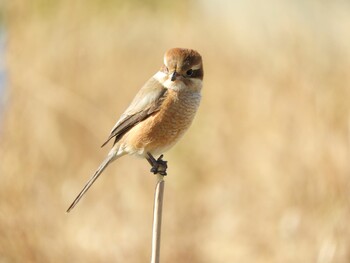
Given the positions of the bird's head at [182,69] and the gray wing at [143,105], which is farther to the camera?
the gray wing at [143,105]

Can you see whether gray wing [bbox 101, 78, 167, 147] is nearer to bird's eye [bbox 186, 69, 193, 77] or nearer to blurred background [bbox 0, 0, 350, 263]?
bird's eye [bbox 186, 69, 193, 77]

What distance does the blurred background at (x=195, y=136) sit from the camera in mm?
4668

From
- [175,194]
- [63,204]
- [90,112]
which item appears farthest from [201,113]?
[63,204]

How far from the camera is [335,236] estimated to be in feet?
15.3

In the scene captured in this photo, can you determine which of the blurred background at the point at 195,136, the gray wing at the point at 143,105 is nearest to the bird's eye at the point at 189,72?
the gray wing at the point at 143,105

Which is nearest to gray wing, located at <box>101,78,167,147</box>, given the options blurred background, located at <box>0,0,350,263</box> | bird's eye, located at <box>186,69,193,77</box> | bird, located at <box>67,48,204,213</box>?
bird, located at <box>67,48,204,213</box>

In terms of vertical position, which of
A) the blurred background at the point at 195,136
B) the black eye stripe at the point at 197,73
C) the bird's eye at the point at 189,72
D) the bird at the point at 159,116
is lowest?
the bird at the point at 159,116

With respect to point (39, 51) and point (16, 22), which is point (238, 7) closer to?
point (39, 51)

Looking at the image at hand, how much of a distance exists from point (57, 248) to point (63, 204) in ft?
4.71

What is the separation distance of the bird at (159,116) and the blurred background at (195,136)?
0.96 meters

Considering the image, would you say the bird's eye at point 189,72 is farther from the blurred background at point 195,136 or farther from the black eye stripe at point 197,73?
the blurred background at point 195,136

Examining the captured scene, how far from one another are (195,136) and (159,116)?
13.6 feet

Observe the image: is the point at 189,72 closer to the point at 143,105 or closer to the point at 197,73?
the point at 197,73

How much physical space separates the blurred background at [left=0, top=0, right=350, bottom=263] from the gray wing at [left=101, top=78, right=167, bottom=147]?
3.28 ft
